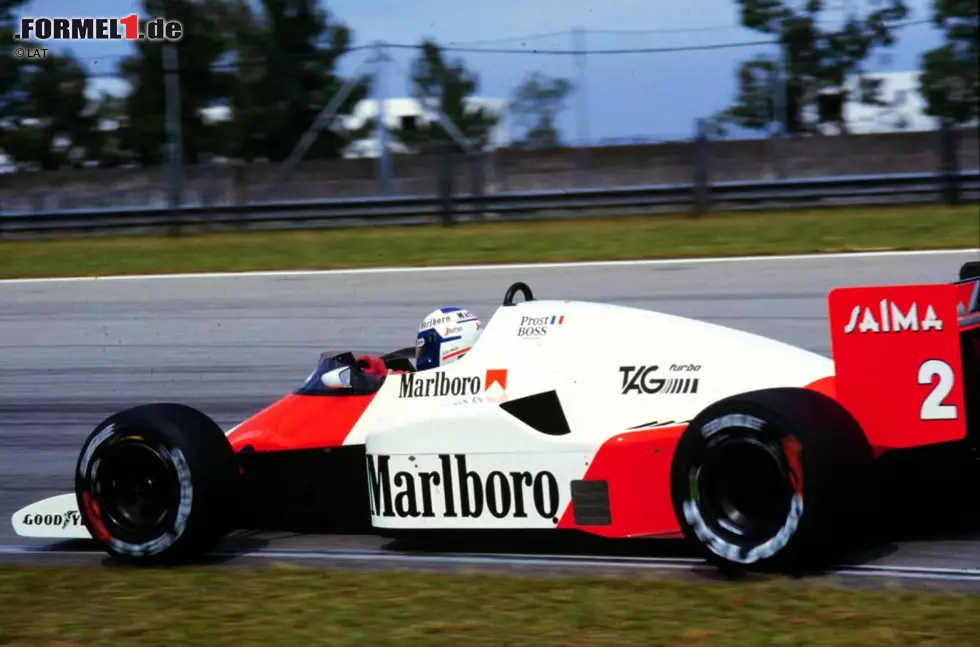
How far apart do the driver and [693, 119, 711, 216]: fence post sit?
449 inches

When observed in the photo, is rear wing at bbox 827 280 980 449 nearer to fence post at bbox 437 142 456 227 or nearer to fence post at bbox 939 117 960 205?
fence post at bbox 939 117 960 205

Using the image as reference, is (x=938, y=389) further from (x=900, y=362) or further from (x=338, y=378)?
(x=338, y=378)

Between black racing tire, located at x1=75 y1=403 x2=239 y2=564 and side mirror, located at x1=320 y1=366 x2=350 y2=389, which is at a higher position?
side mirror, located at x1=320 y1=366 x2=350 y2=389

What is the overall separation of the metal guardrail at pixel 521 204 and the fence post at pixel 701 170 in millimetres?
17

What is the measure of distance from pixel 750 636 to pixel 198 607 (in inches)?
76.9

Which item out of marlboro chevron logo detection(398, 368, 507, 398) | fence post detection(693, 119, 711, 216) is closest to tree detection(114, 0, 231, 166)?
fence post detection(693, 119, 711, 216)

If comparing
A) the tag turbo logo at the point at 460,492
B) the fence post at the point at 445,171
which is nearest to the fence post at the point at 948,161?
the fence post at the point at 445,171

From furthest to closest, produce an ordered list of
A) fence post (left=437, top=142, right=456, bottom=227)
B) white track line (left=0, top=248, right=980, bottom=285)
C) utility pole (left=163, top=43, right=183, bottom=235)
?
utility pole (left=163, top=43, right=183, bottom=235) → fence post (left=437, top=142, right=456, bottom=227) → white track line (left=0, top=248, right=980, bottom=285)

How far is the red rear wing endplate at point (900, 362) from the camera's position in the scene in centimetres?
468

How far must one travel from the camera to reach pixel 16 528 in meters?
6.24

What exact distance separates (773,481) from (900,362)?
1.95ft

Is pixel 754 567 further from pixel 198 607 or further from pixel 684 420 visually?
pixel 198 607

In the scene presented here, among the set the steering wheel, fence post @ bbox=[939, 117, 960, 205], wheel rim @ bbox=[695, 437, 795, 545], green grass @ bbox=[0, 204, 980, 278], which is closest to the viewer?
wheel rim @ bbox=[695, 437, 795, 545]

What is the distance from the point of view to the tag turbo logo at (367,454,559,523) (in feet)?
17.4
